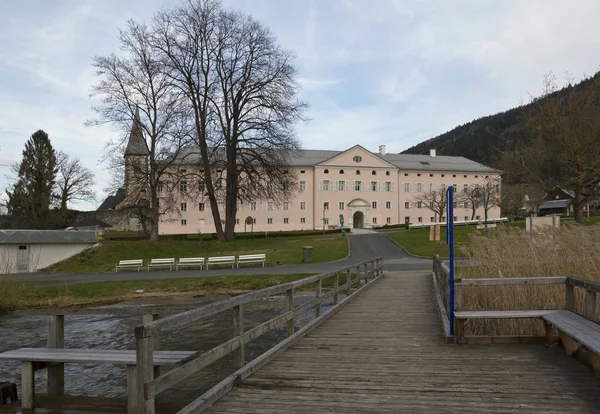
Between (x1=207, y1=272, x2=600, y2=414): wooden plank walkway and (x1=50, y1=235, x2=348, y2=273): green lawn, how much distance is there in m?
21.7

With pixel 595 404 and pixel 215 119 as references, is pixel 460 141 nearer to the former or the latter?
pixel 215 119

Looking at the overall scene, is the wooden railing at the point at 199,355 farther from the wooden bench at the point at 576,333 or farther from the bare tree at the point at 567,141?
the bare tree at the point at 567,141

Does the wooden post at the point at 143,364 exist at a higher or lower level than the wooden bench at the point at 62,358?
higher

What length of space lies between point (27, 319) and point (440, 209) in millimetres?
58870

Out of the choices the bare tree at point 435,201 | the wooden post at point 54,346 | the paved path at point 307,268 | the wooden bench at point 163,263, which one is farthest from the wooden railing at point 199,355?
the bare tree at point 435,201

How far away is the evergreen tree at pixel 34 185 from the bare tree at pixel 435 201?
159ft

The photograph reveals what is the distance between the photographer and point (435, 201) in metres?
67.7

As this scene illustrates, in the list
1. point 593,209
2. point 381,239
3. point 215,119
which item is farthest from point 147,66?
point 593,209

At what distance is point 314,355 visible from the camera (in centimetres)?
616

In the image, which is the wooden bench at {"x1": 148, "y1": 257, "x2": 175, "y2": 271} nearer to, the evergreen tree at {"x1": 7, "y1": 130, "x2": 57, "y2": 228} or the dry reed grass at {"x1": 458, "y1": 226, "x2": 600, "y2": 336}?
Answer: the dry reed grass at {"x1": 458, "y1": 226, "x2": 600, "y2": 336}

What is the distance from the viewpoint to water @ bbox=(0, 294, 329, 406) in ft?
23.8

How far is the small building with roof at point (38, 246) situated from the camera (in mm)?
31750

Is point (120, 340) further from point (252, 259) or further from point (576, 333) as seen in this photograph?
Result: point (252, 259)

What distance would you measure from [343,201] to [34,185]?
4081 centimetres
